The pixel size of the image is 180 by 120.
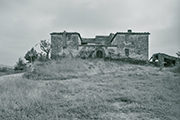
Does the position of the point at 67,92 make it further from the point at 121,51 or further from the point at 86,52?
the point at 121,51

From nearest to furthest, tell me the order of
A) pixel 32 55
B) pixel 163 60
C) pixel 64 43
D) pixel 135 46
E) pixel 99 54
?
pixel 163 60
pixel 99 54
pixel 64 43
pixel 135 46
pixel 32 55

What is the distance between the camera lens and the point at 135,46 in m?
25.4

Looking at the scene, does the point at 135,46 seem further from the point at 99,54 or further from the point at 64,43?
the point at 64,43

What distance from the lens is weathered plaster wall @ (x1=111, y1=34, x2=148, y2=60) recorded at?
25.2m

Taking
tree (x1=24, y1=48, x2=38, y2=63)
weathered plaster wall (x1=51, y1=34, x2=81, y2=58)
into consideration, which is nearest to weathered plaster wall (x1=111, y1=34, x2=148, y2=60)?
weathered plaster wall (x1=51, y1=34, x2=81, y2=58)

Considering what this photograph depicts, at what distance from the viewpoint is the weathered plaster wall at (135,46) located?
25156mm

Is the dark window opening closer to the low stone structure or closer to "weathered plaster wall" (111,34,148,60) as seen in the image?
"weathered plaster wall" (111,34,148,60)

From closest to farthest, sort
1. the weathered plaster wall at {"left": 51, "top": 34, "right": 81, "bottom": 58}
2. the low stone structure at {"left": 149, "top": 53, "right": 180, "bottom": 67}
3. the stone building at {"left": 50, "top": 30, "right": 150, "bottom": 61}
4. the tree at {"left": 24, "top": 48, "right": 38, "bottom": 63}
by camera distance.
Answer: the low stone structure at {"left": 149, "top": 53, "right": 180, "bottom": 67}
the stone building at {"left": 50, "top": 30, "right": 150, "bottom": 61}
the weathered plaster wall at {"left": 51, "top": 34, "right": 81, "bottom": 58}
the tree at {"left": 24, "top": 48, "right": 38, "bottom": 63}

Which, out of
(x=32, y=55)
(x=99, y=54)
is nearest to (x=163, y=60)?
(x=99, y=54)

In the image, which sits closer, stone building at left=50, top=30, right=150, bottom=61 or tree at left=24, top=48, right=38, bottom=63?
stone building at left=50, top=30, right=150, bottom=61

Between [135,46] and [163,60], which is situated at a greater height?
[135,46]

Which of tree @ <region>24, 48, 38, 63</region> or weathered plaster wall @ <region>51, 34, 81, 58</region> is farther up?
weathered plaster wall @ <region>51, 34, 81, 58</region>

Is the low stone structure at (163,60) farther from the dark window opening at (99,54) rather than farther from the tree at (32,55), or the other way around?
the tree at (32,55)

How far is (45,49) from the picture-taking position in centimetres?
2533
